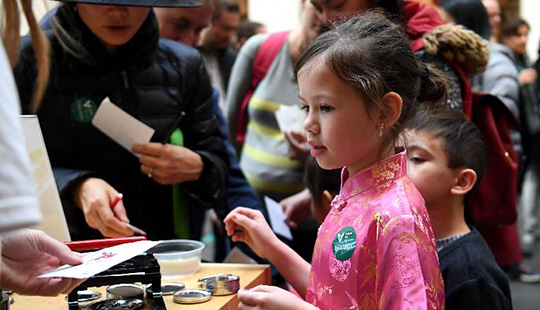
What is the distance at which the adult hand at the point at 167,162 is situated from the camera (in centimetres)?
173

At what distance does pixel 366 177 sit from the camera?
1.19 metres

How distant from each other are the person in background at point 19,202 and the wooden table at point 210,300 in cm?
19

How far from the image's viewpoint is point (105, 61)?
1768mm

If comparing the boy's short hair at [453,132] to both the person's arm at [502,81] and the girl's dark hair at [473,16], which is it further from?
the girl's dark hair at [473,16]

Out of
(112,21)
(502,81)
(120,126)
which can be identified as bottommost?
(502,81)

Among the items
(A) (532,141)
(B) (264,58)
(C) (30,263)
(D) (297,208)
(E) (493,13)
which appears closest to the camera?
(C) (30,263)

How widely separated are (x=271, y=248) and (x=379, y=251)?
16.0 inches

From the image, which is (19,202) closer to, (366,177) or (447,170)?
(366,177)

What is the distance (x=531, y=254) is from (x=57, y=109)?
399 cm

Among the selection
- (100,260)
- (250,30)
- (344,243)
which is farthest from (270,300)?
(250,30)

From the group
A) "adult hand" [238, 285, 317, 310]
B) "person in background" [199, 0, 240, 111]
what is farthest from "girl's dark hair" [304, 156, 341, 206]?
"person in background" [199, 0, 240, 111]

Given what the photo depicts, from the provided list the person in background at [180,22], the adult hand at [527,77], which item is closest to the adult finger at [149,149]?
the person in background at [180,22]

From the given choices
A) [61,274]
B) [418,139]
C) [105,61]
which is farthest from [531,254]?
[61,274]

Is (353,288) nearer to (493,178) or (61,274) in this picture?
(61,274)
